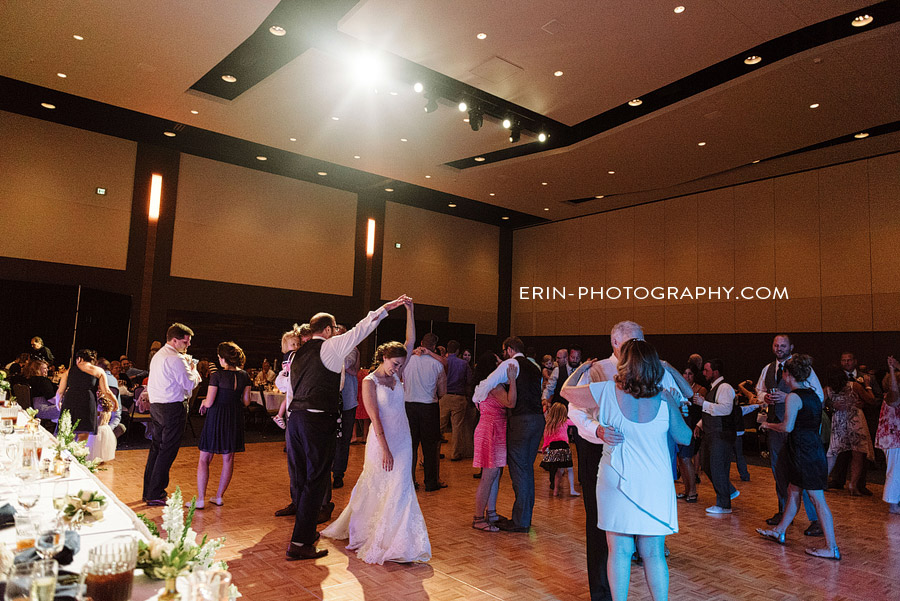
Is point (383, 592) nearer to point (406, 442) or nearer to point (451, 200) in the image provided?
point (406, 442)

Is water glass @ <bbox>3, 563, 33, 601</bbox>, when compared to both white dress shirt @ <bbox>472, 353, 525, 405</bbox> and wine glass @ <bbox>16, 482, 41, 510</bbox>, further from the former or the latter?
white dress shirt @ <bbox>472, 353, 525, 405</bbox>

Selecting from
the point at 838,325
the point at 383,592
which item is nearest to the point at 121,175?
the point at 383,592

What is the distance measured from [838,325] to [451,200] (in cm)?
834

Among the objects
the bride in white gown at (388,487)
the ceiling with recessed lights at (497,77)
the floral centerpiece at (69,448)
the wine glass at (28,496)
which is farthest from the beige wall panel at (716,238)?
the wine glass at (28,496)

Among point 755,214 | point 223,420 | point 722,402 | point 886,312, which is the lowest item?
point 223,420

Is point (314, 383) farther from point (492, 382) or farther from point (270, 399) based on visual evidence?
point (270, 399)

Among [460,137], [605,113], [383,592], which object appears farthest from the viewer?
[460,137]

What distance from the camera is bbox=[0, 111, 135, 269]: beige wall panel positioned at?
947cm

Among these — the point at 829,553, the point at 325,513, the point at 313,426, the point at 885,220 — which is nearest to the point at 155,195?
the point at 325,513

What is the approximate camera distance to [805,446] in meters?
4.46

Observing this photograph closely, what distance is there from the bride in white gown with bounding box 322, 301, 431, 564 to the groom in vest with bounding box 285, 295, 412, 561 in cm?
25

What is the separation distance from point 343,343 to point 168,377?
213cm

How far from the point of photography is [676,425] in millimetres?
2852

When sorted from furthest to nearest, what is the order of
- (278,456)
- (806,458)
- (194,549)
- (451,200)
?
(451,200) → (278,456) → (806,458) → (194,549)
